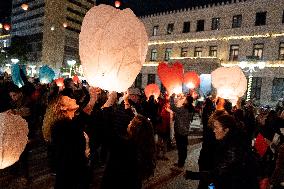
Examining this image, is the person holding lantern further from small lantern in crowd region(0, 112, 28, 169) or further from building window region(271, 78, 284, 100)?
building window region(271, 78, 284, 100)

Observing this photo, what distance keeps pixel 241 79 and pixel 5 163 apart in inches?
228

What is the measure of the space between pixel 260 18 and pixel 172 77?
91.1ft

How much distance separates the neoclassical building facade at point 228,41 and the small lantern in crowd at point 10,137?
25846 mm

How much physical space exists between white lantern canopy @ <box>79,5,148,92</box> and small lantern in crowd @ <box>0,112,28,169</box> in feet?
2.84

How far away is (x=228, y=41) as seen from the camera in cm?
3547

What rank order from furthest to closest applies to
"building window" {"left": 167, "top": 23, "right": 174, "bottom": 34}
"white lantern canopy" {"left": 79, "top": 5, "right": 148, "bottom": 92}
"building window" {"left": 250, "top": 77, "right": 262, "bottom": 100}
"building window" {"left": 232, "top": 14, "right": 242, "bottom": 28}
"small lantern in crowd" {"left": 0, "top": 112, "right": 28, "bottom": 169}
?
"building window" {"left": 167, "top": 23, "right": 174, "bottom": 34}
"building window" {"left": 232, "top": 14, "right": 242, "bottom": 28}
"building window" {"left": 250, "top": 77, "right": 262, "bottom": 100}
"white lantern canopy" {"left": 79, "top": 5, "right": 148, "bottom": 92}
"small lantern in crowd" {"left": 0, "top": 112, "right": 28, "bottom": 169}

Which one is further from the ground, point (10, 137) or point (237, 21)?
point (237, 21)

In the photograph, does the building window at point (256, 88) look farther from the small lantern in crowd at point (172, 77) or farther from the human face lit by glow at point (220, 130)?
the human face lit by glow at point (220, 130)

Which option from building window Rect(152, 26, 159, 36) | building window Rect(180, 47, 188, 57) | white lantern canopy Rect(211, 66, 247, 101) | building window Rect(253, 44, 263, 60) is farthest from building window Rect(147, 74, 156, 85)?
white lantern canopy Rect(211, 66, 247, 101)

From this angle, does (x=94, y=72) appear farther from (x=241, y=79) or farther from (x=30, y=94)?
(x=241, y=79)

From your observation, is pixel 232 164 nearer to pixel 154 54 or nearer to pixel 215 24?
pixel 215 24

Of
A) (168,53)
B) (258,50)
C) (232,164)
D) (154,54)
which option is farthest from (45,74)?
(154,54)

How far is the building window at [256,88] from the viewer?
1292 inches

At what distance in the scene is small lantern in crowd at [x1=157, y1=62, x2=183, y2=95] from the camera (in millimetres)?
8731
